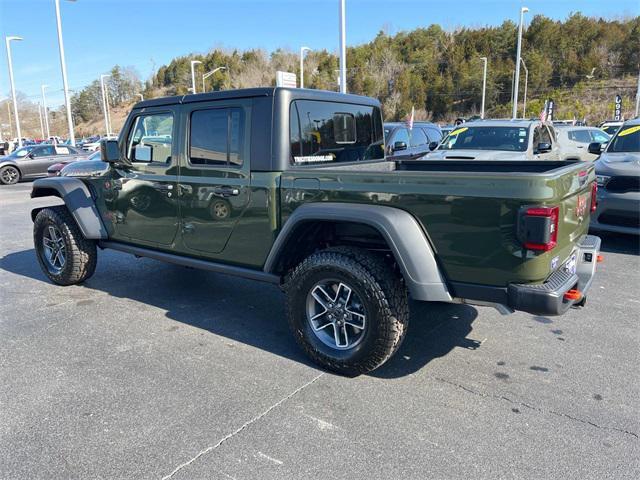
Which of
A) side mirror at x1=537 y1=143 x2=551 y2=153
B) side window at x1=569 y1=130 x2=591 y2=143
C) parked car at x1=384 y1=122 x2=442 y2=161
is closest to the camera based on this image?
side mirror at x1=537 y1=143 x2=551 y2=153

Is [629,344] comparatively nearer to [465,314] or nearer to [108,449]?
[465,314]

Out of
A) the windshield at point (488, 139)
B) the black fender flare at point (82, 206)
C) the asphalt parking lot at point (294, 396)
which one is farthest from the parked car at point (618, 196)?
the black fender flare at point (82, 206)

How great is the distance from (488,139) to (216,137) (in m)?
6.92

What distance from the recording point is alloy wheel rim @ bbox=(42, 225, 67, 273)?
529 cm

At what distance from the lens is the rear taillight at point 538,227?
2.58 m

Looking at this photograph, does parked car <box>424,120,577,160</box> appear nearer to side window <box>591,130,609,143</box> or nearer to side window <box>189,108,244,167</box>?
side window <box>189,108,244,167</box>

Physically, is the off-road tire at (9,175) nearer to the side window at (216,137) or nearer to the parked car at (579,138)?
the side window at (216,137)

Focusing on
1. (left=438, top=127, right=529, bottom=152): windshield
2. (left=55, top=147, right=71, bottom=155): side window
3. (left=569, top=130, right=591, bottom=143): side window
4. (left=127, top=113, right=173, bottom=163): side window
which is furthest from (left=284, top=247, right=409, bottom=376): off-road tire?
(left=55, top=147, right=71, bottom=155): side window

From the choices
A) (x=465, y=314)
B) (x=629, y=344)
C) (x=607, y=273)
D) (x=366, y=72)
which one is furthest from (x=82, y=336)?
(x=366, y=72)

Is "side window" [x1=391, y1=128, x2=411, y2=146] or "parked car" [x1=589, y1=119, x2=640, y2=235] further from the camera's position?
"side window" [x1=391, y1=128, x2=411, y2=146]

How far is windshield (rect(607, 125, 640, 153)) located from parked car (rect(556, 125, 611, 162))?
689 cm

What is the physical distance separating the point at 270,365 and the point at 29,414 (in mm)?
1485

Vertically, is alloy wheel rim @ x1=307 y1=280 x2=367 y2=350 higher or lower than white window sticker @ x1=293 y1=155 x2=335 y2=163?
lower

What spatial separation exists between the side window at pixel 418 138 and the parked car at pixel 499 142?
92.5 inches
